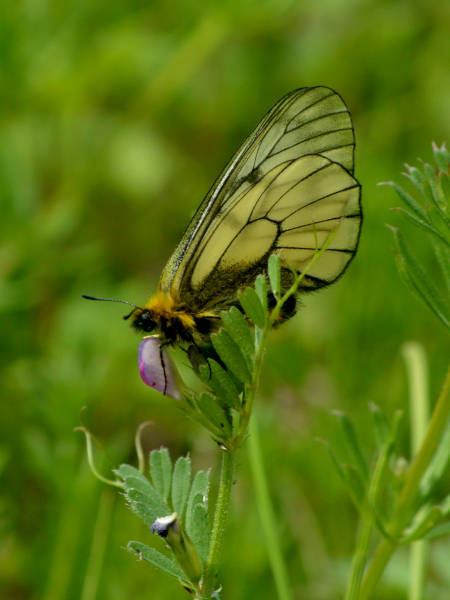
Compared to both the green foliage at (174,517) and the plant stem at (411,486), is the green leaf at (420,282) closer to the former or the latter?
the plant stem at (411,486)

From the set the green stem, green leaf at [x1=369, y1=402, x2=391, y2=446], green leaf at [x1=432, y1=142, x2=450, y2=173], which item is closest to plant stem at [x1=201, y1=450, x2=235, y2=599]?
green leaf at [x1=369, y1=402, x2=391, y2=446]

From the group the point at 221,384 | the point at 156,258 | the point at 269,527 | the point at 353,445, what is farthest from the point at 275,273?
the point at 156,258

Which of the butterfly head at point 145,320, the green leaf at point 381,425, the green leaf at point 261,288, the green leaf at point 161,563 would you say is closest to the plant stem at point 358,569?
the green leaf at point 381,425

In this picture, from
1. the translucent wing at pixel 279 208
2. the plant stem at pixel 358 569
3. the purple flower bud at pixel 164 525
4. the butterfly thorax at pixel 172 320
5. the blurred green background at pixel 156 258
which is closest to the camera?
the purple flower bud at pixel 164 525

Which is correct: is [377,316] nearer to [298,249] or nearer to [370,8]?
[298,249]

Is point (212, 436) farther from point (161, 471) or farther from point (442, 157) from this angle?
point (442, 157)

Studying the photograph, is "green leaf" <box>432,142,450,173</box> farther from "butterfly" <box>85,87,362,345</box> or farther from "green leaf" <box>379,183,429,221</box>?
"butterfly" <box>85,87,362,345</box>
